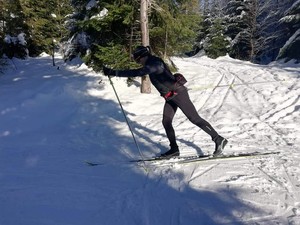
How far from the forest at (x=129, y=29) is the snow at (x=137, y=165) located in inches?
96.3

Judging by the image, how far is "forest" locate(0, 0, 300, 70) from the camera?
553 inches

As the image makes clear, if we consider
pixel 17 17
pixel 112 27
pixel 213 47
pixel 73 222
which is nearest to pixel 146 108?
pixel 112 27

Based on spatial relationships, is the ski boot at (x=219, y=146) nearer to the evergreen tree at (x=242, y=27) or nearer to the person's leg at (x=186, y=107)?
the person's leg at (x=186, y=107)

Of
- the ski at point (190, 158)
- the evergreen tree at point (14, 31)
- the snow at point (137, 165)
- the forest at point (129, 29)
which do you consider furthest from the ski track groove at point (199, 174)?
the evergreen tree at point (14, 31)

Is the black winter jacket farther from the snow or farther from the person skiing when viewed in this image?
the snow

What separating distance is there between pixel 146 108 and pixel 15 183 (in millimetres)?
6764

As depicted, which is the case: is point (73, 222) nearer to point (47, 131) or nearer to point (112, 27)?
point (47, 131)

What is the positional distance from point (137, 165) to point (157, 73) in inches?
72.5

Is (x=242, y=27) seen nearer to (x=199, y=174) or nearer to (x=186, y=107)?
(x=186, y=107)

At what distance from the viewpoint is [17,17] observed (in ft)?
97.8

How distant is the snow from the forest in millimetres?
2445

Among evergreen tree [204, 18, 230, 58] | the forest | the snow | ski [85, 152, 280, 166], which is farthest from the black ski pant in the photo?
evergreen tree [204, 18, 230, 58]

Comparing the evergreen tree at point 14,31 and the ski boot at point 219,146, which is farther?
the evergreen tree at point 14,31

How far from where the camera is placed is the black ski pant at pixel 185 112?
269 inches
